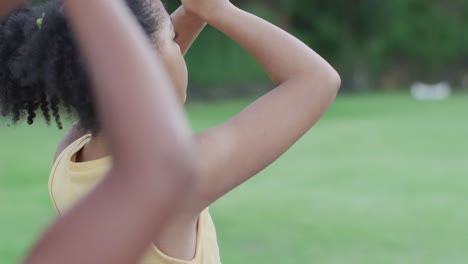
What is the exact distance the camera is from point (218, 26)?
139 cm

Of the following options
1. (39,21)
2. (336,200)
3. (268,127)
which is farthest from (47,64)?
(336,200)

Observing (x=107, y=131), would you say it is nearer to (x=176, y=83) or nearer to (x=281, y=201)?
(x=176, y=83)

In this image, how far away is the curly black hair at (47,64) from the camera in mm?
1383

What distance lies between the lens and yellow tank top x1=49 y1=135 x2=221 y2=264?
128 centimetres

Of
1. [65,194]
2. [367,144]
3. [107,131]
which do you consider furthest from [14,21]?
[367,144]

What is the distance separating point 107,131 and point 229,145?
62 cm

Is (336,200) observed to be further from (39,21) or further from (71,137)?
(39,21)

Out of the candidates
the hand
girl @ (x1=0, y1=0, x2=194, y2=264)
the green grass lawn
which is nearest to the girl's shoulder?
the hand

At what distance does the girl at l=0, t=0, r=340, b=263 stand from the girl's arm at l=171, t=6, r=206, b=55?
0.5 inches

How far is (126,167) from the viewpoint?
0.58m

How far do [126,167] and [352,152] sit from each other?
36.8 feet

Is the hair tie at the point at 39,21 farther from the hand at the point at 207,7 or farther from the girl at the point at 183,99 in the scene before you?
the hand at the point at 207,7

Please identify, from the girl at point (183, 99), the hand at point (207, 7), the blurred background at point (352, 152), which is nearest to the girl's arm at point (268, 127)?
the girl at point (183, 99)

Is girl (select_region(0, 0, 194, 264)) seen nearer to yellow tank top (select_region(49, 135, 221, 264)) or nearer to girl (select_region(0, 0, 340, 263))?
girl (select_region(0, 0, 340, 263))
